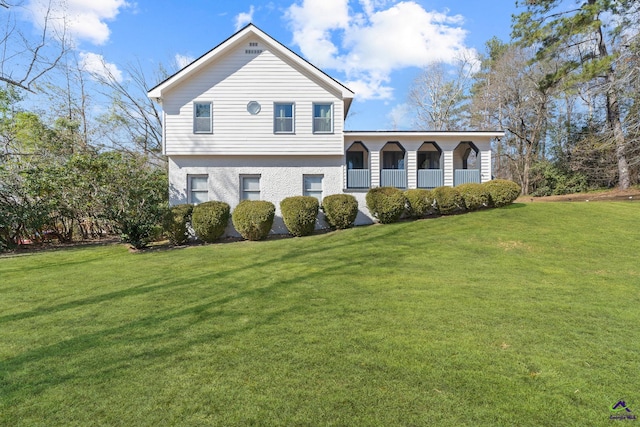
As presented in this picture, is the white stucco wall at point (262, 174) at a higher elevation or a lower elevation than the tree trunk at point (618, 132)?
lower

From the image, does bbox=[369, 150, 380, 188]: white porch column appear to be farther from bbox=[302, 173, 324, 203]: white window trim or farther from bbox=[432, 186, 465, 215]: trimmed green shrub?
bbox=[432, 186, 465, 215]: trimmed green shrub

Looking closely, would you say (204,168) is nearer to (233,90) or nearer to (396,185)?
(233,90)

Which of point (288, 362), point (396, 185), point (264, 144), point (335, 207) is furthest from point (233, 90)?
point (288, 362)

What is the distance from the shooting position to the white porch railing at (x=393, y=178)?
16.0 meters

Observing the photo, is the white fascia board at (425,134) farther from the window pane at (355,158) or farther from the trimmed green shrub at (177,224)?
the trimmed green shrub at (177,224)

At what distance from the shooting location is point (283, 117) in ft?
46.9

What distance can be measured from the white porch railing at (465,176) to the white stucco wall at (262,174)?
515 cm

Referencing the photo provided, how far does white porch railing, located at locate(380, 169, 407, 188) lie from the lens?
1603 centimetres

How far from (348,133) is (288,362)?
528 inches

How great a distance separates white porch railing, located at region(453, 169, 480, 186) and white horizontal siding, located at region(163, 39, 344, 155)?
6.17 metres

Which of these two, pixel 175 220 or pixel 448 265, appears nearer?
pixel 448 265

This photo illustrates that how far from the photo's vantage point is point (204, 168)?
46.7 ft

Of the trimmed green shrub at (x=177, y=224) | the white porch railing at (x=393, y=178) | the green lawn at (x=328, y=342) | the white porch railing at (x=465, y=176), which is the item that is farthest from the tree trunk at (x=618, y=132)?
the trimmed green shrub at (x=177, y=224)

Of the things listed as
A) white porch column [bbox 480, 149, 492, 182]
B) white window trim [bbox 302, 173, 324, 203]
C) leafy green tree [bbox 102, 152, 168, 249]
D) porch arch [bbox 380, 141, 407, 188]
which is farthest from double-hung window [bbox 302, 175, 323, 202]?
white porch column [bbox 480, 149, 492, 182]
